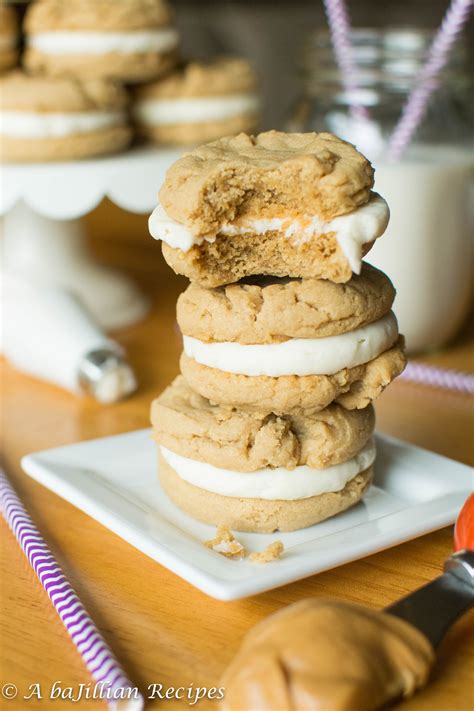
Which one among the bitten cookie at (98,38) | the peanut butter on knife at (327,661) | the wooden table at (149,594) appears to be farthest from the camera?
the bitten cookie at (98,38)

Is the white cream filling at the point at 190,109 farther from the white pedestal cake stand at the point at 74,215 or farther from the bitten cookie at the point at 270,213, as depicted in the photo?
the bitten cookie at the point at 270,213

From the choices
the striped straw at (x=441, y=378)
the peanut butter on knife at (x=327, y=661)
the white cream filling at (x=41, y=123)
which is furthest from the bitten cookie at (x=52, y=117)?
the peanut butter on knife at (x=327, y=661)

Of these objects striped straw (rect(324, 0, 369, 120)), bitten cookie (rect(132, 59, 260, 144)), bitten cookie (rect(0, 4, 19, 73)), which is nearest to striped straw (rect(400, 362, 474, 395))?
striped straw (rect(324, 0, 369, 120))

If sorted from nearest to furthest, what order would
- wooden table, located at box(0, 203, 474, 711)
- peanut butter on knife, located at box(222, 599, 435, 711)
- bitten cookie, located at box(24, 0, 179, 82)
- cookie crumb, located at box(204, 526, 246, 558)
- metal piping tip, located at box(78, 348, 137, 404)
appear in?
peanut butter on knife, located at box(222, 599, 435, 711) < wooden table, located at box(0, 203, 474, 711) < cookie crumb, located at box(204, 526, 246, 558) < metal piping tip, located at box(78, 348, 137, 404) < bitten cookie, located at box(24, 0, 179, 82)

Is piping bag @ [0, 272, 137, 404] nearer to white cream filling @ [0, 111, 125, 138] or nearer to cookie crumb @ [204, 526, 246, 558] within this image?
white cream filling @ [0, 111, 125, 138]

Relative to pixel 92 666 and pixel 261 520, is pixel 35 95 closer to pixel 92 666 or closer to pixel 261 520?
pixel 261 520

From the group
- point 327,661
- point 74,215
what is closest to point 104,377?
point 74,215
